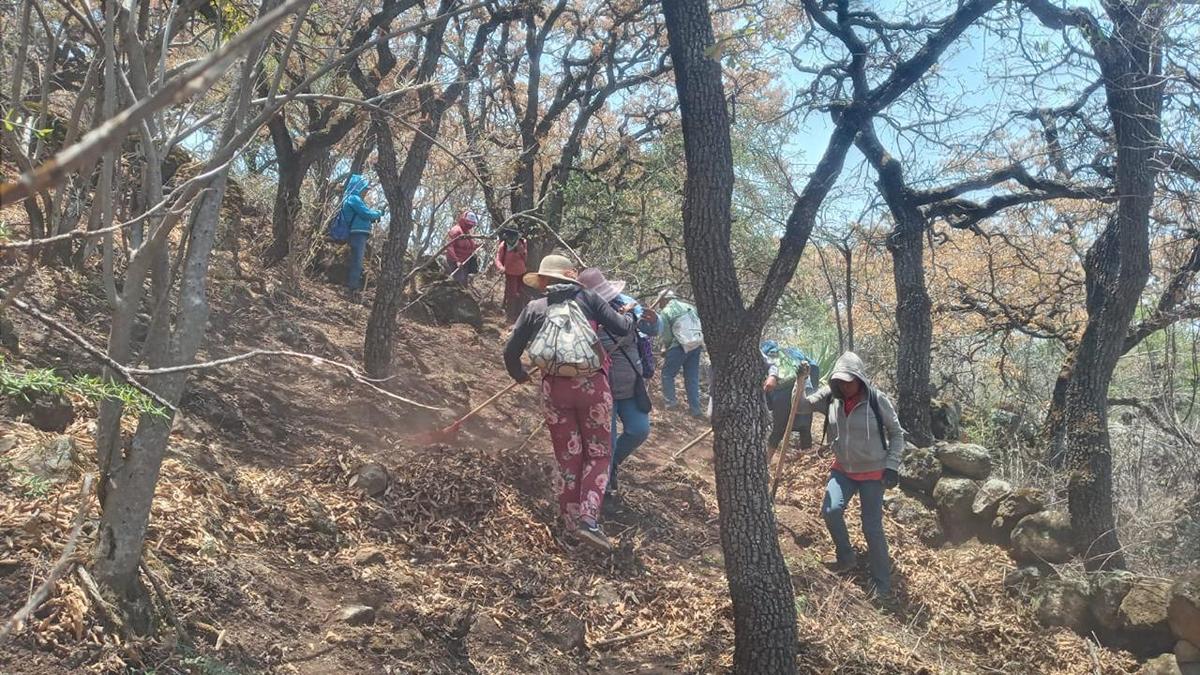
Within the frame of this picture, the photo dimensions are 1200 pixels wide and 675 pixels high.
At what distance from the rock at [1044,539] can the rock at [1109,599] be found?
1.63ft

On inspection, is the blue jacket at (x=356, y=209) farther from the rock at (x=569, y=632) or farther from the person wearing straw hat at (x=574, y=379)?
the rock at (x=569, y=632)

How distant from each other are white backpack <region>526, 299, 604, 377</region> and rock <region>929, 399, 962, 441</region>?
542cm

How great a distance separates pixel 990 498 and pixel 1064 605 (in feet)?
4.15

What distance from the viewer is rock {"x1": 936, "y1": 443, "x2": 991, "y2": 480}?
7859mm

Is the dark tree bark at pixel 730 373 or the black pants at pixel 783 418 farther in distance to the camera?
the black pants at pixel 783 418

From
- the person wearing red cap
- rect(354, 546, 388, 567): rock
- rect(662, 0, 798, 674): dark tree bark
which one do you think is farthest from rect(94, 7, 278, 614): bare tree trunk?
the person wearing red cap

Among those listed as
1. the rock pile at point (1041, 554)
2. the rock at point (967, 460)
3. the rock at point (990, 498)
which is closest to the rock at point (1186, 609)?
the rock pile at point (1041, 554)

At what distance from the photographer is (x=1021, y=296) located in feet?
41.5

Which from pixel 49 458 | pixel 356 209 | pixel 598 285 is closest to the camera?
pixel 49 458

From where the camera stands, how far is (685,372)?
9930mm

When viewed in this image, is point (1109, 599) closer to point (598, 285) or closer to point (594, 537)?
point (594, 537)

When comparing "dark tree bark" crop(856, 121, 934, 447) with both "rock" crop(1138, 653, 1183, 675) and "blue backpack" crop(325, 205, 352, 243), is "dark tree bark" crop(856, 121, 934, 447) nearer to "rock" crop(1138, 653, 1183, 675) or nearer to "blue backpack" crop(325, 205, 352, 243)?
"rock" crop(1138, 653, 1183, 675)

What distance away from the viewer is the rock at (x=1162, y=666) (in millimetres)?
5523

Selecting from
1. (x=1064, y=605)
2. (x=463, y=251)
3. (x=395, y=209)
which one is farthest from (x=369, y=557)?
(x=463, y=251)
